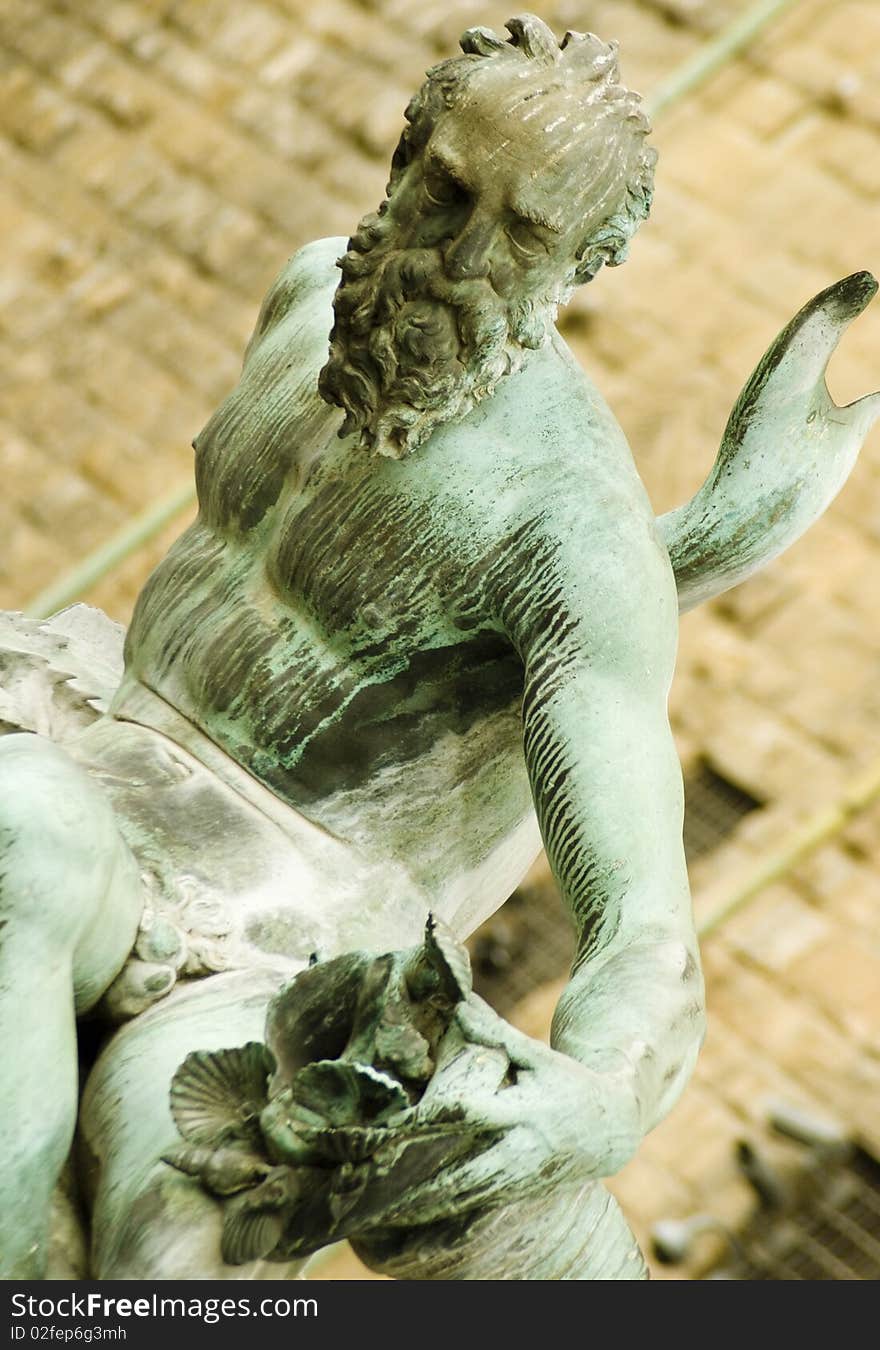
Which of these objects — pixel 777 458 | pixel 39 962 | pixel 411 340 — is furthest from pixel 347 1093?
pixel 777 458

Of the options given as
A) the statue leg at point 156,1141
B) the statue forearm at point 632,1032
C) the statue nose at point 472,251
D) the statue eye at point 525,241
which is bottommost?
the statue leg at point 156,1141

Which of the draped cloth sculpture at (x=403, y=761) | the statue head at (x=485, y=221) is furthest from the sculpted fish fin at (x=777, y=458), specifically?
the statue head at (x=485, y=221)

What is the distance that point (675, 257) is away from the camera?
6.30 metres

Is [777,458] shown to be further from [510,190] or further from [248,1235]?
[248,1235]

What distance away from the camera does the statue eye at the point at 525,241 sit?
204cm

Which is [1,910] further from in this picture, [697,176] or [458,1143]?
[697,176]

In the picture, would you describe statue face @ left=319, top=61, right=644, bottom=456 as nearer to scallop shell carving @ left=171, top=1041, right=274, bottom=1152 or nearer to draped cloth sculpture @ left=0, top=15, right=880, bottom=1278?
draped cloth sculpture @ left=0, top=15, right=880, bottom=1278

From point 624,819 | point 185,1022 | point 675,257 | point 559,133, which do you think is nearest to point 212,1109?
point 185,1022

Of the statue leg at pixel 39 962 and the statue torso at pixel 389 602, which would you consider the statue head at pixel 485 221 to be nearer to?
the statue torso at pixel 389 602

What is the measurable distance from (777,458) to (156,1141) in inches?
31.4

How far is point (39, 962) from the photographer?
194 cm

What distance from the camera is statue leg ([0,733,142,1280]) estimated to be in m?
1.92

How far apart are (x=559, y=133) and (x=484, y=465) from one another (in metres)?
0.27

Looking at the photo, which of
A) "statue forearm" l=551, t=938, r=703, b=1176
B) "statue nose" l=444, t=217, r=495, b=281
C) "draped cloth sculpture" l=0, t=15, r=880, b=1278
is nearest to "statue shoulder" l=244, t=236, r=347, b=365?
"draped cloth sculpture" l=0, t=15, r=880, b=1278
